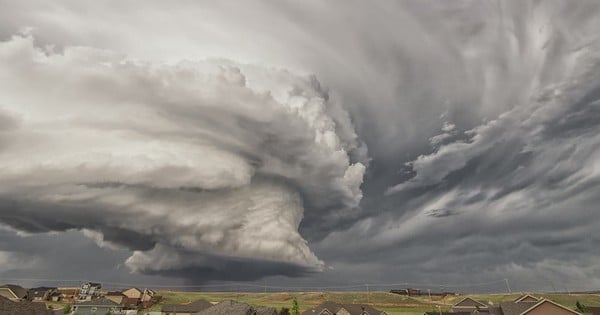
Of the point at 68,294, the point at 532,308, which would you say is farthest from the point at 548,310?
the point at 68,294

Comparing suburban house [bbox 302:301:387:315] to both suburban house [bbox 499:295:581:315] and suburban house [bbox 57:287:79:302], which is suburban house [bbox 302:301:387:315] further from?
suburban house [bbox 57:287:79:302]

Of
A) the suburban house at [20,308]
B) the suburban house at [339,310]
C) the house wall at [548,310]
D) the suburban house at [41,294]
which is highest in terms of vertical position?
the suburban house at [41,294]

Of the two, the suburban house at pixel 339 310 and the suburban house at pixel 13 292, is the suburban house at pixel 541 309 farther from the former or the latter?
the suburban house at pixel 13 292

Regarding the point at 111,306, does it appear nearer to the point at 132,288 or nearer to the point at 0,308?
the point at 132,288

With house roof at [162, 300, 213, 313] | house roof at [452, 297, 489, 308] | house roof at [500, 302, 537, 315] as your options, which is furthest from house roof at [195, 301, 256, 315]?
house roof at [452, 297, 489, 308]

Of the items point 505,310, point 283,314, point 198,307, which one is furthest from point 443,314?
point 198,307

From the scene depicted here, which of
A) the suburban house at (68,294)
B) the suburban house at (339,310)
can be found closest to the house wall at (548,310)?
the suburban house at (339,310)
